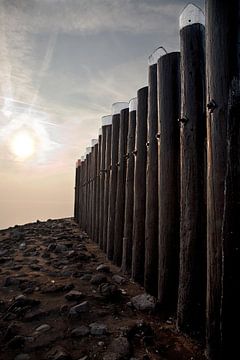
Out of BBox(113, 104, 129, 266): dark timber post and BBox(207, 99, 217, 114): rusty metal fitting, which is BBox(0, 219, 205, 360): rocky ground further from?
BBox(207, 99, 217, 114): rusty metal fitting

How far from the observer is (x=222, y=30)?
72.7 inches

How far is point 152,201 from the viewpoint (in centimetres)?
298

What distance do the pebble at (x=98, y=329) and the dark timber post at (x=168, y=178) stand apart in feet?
1.82

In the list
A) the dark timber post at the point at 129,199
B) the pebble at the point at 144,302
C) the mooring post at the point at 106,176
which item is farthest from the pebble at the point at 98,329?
the mooring post at the point at 106,176

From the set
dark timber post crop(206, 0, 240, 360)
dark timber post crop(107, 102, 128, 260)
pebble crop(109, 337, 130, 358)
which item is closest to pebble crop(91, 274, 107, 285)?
dark timber post crop(107, 102, 128, 260)

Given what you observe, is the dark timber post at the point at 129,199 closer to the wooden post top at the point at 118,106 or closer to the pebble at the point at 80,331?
the wooden post top at the point at 118,106

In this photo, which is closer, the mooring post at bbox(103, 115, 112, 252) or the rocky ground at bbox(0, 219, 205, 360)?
the rocky ground at bbox(0, 219, 205, 360)

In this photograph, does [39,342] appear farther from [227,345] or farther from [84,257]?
[84,257]

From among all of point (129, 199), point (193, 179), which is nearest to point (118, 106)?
point (129, 199)

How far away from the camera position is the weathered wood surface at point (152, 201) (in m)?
2.87

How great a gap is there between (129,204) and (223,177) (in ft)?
7.17

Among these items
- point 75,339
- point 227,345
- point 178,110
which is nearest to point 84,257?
point 75,339

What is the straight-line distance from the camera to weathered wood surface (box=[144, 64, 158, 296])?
113 inches

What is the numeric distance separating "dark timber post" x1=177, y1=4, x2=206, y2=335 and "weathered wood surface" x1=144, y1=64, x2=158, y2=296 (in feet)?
2.17
